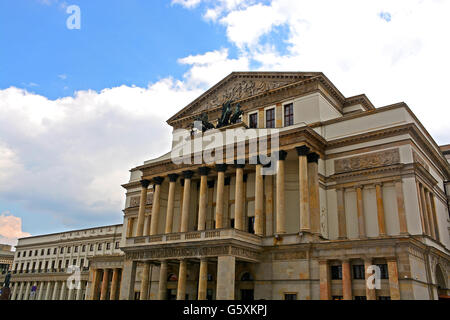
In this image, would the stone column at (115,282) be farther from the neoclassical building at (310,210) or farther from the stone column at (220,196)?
the stone column at (220,196)

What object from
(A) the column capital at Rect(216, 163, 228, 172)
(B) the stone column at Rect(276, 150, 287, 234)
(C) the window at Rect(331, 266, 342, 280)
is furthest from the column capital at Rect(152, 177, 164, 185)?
(C) the window at Rect(331, 266, 342, 280)

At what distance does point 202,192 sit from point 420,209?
682 inches

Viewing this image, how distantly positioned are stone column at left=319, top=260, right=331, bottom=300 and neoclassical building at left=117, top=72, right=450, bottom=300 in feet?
0.22

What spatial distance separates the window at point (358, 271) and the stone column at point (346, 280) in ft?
1.51

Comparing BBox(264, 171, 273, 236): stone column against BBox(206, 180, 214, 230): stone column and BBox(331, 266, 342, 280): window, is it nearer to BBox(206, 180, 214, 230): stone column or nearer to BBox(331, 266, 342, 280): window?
BBox(331, 266, 342, 280): window

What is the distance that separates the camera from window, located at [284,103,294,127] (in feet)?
126

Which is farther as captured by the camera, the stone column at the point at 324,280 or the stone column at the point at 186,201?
the stone column at the point at 186,201

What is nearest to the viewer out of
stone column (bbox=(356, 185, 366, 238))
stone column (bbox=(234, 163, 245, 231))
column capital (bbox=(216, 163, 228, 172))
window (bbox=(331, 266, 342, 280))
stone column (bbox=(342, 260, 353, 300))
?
stone column (bbox=(342, 260, 353, 300))

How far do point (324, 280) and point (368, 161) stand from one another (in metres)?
10.1

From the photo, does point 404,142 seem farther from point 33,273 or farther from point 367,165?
point 33,273

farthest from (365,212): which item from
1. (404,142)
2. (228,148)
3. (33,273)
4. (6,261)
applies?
(6,261)

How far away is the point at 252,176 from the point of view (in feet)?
122

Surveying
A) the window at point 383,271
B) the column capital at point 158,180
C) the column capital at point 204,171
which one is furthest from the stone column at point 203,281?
the column capital at point 158,180

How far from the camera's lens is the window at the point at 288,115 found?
38.4m
